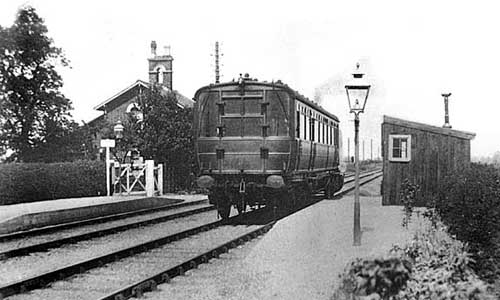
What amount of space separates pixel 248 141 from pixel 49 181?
10913mm

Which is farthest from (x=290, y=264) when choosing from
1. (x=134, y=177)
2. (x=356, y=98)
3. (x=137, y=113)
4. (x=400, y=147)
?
(x=137, y=113)

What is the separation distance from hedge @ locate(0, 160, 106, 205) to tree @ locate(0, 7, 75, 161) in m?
8.83

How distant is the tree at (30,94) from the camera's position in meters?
33.0

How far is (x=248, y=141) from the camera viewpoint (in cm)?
1560

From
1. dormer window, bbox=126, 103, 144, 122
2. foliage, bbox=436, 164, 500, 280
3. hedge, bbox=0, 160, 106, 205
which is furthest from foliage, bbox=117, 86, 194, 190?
foliage, bbox=436, 164, 500, 280

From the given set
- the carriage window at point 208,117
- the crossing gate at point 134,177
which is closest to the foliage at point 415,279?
the carriage window at point 208,117

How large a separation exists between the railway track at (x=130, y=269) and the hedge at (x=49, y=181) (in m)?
10.4

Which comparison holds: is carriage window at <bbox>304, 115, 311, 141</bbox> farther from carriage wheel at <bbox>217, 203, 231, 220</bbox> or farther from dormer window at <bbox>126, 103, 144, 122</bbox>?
dormer window at <bbox>126, 103, 144, 122</bbox>

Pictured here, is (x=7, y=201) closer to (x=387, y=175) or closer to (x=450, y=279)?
(x=387, y=175)

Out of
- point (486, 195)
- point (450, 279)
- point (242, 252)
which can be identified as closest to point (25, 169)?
point (242, 252)

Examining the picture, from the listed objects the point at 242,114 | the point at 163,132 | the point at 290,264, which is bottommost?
the point at 290,264

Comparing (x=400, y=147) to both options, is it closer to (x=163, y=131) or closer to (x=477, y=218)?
(x=477, y=218)

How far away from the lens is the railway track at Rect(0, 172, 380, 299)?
26.7 feet

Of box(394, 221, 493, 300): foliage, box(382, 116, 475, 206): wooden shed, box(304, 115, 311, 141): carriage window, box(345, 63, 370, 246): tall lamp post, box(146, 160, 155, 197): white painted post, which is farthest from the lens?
box(146, 160, 155, 197): white painted post
